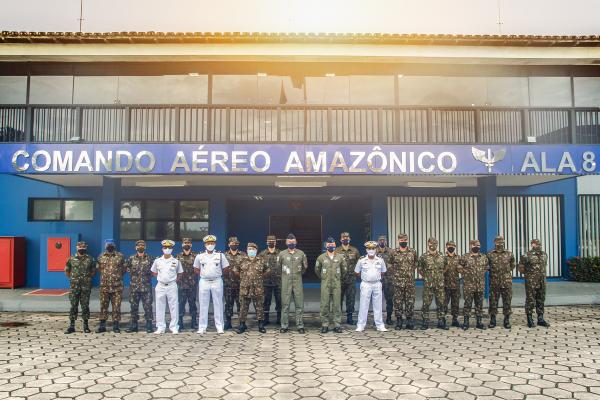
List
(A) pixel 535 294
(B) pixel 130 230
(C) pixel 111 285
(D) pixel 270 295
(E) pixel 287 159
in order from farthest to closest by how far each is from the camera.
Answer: (B) pixel 130 230
(E) pixel 287 159
(D) pixel 270 295
(A) pixel 535 294
(C) pixel 111 285

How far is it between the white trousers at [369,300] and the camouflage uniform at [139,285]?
3.86 metres

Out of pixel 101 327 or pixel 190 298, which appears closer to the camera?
pixel 101 327

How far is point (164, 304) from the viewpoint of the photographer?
8609 mm

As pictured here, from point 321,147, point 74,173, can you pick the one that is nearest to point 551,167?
point 321,147

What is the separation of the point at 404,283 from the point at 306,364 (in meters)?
3.15

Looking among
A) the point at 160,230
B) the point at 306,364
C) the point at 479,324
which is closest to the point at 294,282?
the point at 306,364

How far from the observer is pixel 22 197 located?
14.6 m

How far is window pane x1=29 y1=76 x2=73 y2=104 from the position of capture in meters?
13.2

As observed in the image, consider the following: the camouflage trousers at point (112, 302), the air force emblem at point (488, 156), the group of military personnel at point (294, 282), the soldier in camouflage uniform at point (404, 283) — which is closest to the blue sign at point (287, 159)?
the air force emblem at point (488, 156)

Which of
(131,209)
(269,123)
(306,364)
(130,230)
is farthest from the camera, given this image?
(131,209)

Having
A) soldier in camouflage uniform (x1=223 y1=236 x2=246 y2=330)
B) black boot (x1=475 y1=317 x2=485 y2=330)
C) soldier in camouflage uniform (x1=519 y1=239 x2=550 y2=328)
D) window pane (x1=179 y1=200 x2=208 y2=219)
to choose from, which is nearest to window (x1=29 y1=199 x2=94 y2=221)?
window pane (x1=179 y1=200 x2=208 y2=219)

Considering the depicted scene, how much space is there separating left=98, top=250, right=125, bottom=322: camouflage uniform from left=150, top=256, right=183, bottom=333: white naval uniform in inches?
26.4

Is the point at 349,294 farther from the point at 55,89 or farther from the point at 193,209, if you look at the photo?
the point at 55,89

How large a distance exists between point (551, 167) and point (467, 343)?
5511 millimetres
